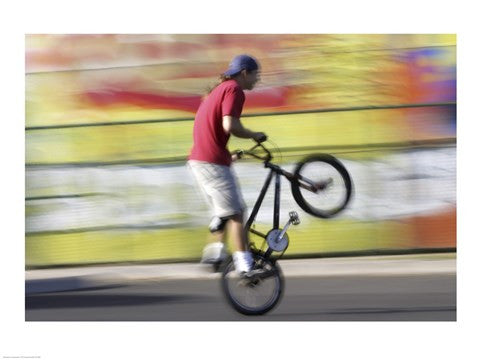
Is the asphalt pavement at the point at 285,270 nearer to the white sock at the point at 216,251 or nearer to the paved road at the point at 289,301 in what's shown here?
the paved road at the point at 289,301

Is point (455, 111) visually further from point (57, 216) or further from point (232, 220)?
point (57, 216)

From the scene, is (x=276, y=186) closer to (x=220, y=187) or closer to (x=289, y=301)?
(x=220, y=187)

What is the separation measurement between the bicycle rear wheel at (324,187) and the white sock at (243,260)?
3.30ft

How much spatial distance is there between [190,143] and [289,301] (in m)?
1.81

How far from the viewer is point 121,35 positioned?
874 cm

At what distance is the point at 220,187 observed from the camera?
762 cm

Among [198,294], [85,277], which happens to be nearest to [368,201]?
[198,294]

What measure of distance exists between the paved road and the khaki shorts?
2.96 ft

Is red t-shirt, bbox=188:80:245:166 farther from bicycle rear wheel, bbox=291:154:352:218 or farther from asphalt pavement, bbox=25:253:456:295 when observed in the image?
asphalt pavement, bbox=25:253:456:295

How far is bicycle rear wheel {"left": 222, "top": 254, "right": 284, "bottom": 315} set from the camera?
768 centimetres

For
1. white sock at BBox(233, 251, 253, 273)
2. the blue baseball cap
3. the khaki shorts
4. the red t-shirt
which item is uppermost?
the blue baseball cap

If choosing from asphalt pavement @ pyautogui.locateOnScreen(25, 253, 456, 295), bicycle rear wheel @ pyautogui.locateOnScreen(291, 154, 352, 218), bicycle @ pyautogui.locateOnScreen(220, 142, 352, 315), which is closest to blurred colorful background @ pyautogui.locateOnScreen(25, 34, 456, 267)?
asphalt pavement @ pyautogui.locateOnScreen(25, 253, 456, 295)

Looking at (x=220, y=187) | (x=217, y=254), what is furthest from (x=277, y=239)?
(x=220, y=187)

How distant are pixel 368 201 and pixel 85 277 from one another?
2.74m
